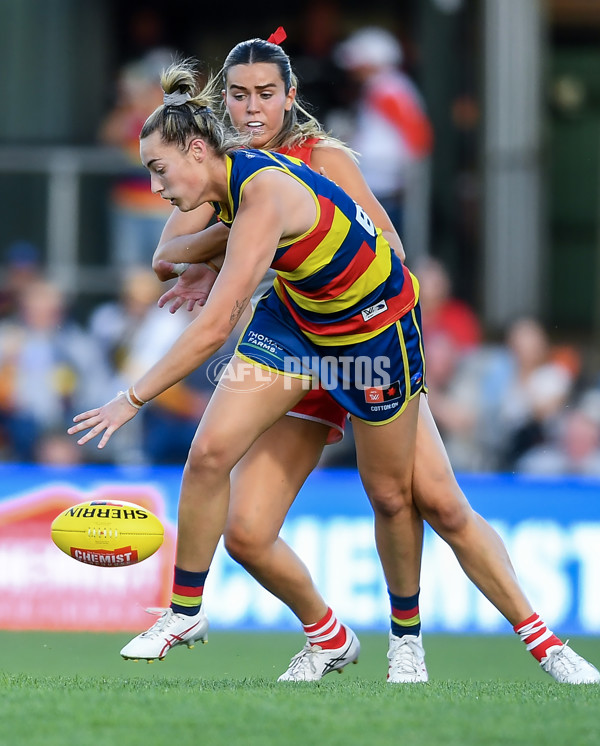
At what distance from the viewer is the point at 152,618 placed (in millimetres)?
8117

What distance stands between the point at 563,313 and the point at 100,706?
32.3 ft

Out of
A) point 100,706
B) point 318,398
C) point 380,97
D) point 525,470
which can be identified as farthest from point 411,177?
point 100,706

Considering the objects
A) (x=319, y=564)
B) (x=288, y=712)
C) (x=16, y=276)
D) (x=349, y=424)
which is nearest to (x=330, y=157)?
(x=288, y=712)

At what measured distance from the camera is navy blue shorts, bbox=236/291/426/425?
5.07m

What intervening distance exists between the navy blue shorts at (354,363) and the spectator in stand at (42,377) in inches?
191

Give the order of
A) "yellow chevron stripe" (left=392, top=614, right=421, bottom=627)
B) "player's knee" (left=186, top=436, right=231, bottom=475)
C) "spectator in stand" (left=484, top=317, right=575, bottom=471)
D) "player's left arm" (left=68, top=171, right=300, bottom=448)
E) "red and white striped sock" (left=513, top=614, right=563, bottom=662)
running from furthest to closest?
"spectator in stand" (left=484, top=317, right=575, bottom=471) → "yellow chevron stripe" (left=392, top=614, right=421, bottom=627) → "red and white striped sock" (left=513, top=614, right=563, bottom=662) → "player's knee" (left=186, top=436, right=231, bottom=475) → "player's left arm" (left=68, top=171, right=300, bottom=448)

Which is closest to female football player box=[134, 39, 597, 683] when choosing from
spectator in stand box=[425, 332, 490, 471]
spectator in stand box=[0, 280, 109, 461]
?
spectator in stand box=[425, 332, 490, 471]

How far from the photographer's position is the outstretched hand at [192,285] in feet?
17.7

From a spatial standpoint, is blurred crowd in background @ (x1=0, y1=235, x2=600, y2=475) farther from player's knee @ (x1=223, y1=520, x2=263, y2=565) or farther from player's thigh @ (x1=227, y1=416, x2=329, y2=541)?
player's knee @ (x1=223, y1=520, x2=263, y2=565)

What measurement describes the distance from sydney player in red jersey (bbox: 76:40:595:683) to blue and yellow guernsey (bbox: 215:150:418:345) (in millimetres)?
347

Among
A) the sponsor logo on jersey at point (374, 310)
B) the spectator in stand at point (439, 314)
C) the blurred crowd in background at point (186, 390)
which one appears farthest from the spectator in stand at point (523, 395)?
the sponsor logo on jersey at point (374, 310)

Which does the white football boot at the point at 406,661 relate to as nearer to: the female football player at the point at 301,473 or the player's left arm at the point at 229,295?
the female football player at the point at 301,473

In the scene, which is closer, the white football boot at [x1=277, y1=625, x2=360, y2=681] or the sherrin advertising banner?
the white football boot at [x1=277, y1=625, x2=360, y2=681]

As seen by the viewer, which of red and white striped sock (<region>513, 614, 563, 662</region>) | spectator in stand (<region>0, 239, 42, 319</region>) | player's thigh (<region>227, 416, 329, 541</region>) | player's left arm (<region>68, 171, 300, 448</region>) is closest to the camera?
player's left arm (<region>68, 171, 300, 448</region>)
